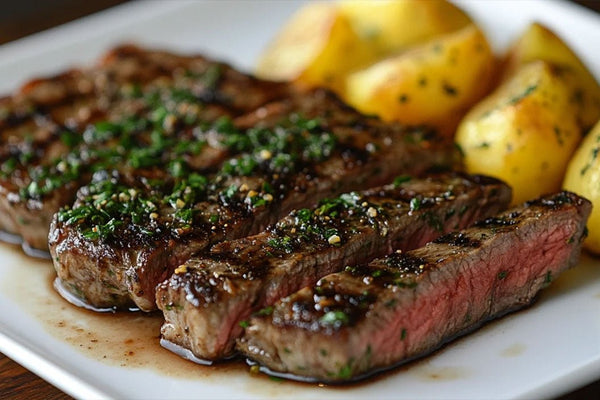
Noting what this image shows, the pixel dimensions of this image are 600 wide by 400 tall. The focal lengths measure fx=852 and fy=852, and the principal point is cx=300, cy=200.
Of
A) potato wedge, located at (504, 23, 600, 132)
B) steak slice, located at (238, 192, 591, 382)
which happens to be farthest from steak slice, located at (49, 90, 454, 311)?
potato wedge, located at (504, 23, 600, 132)

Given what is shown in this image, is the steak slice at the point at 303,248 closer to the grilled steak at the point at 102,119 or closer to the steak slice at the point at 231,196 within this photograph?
the steak slice at the point at 231,196

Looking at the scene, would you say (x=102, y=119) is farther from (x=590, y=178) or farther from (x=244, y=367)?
(x=590, y=178)

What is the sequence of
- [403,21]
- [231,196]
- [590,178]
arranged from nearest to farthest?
[231,196] → [590,178] → [403,21]

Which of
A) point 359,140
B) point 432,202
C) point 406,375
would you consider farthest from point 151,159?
point 406,375

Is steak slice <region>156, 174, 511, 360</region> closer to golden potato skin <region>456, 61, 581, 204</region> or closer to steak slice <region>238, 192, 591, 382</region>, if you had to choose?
steak slice <region>238, 192, 591, 382</region>

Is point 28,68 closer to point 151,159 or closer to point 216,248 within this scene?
point 151,159

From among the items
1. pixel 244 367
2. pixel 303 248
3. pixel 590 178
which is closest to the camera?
pixel 244 367

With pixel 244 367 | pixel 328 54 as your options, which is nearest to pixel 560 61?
pixel 328 54
